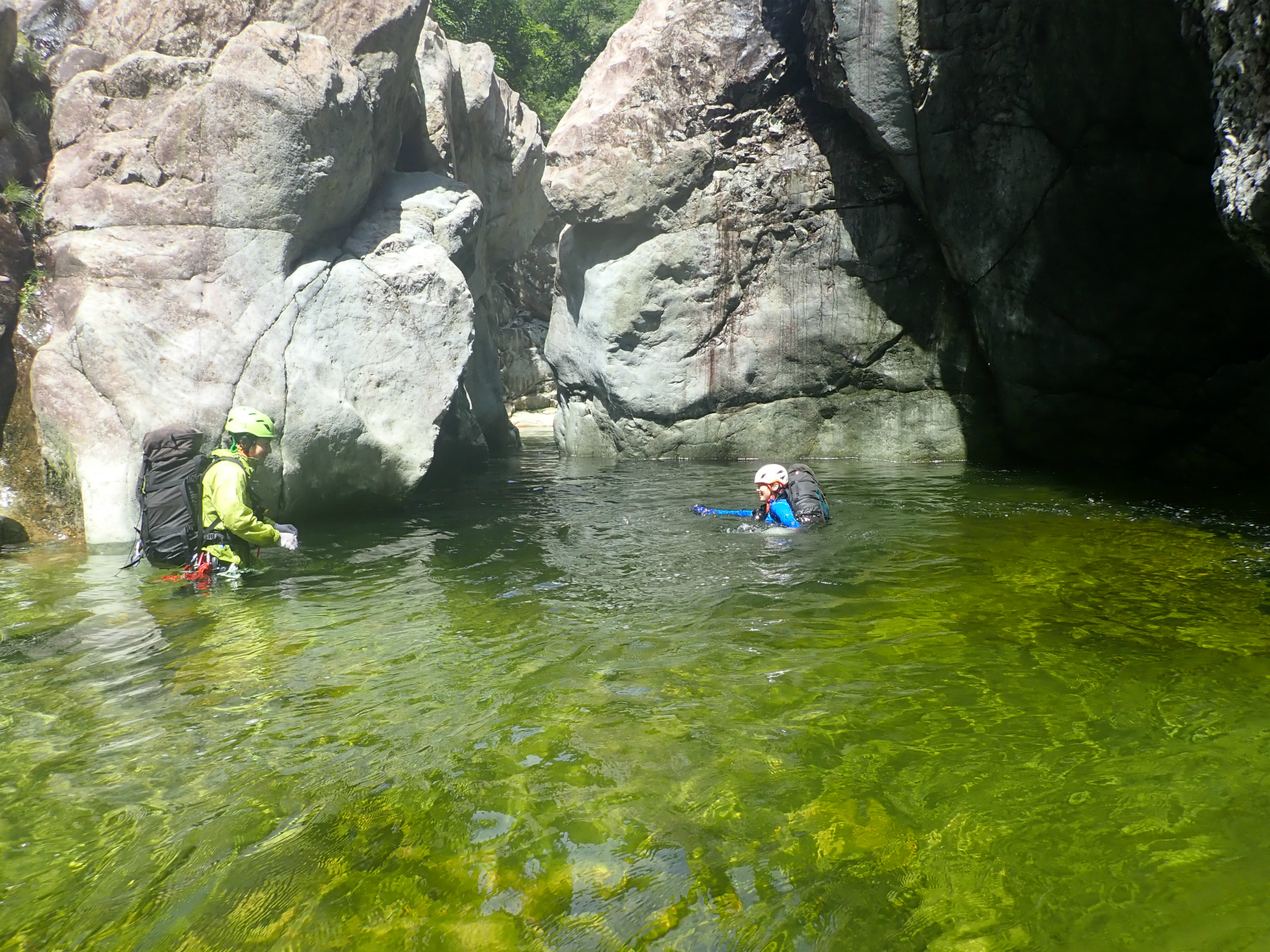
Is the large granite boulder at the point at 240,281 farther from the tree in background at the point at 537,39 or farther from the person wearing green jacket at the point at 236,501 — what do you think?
the tree in background at the point at 537,39

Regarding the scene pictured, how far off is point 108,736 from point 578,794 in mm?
2417

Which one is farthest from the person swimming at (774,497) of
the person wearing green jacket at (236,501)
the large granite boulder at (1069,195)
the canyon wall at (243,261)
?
the large granite boulder at (1069,195)

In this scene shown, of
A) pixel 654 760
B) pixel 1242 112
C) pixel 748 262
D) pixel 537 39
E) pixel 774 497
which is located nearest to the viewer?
pixel 654 760

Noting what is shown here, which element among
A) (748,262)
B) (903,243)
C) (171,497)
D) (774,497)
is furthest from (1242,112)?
(748,262)

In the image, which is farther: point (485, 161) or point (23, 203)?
point (485, 161)

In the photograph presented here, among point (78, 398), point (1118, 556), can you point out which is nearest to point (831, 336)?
point (1118, 556)

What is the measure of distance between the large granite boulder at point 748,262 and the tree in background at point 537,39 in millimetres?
19501

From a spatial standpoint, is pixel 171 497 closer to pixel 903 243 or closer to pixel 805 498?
pixel 805 498

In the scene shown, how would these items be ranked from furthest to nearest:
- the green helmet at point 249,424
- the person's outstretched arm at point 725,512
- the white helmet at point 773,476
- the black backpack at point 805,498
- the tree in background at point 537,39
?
1. the tree in background at point 537,39
2. the person's outstretched arm at point 725,512
3. the white helmet at point 773,476
4. the black backpack at point 805,498
5. the green helmet at point 249,424

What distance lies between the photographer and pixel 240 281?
9.73m

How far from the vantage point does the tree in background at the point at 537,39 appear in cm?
3356

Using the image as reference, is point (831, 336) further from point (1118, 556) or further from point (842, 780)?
point (842, 780)

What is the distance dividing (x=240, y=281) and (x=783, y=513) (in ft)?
23.5

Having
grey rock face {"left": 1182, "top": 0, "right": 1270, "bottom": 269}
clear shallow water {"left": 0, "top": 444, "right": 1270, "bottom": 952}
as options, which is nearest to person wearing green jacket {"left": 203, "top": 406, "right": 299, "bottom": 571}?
clear shallow water {"left": 0, "top": 444, "right": 1270, "bottom": 952}
